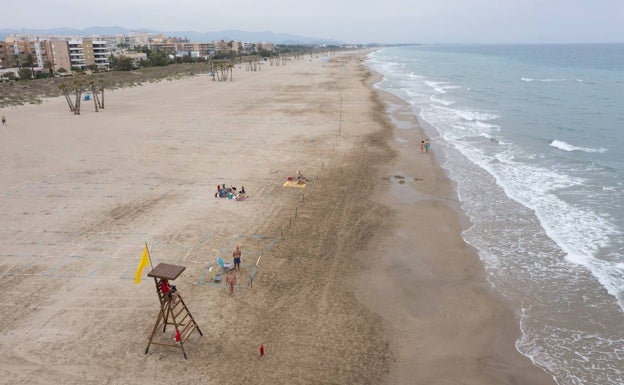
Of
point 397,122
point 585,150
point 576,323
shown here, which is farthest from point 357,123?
point 576,323

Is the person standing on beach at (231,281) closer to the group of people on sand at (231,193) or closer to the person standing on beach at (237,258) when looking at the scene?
the person standing on beach at (237,258)

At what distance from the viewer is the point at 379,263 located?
711 inches

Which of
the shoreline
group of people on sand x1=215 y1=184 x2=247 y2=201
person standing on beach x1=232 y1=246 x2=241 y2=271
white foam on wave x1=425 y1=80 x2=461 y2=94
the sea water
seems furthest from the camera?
white foam on wave x1=425 y1=80 x2=461 y2=94

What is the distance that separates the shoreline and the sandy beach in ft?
0.20

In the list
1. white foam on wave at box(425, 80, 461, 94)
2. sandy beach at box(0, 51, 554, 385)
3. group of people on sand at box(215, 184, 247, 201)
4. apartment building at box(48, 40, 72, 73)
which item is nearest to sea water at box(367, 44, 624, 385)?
sandy beach at box(0, 51, 554, 385)

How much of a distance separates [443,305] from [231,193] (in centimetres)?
1383

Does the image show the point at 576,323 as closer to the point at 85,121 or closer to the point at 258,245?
the point at 258,245

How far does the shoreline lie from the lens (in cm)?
1247

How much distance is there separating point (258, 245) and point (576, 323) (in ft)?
41.4

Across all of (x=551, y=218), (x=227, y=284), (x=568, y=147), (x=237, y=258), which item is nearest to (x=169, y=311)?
(x=227, y=284)

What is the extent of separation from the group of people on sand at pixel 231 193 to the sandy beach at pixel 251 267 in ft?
1.29

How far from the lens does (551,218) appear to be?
22.1 m

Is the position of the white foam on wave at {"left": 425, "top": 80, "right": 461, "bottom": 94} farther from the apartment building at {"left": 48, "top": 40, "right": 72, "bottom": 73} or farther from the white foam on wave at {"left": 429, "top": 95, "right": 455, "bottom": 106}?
the apartment building at {"left": 48, "top": 40, "right": 72, "bottom": 73}

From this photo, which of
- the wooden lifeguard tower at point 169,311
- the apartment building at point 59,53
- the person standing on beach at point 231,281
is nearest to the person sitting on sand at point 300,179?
the person standing on beach at point 231,281
